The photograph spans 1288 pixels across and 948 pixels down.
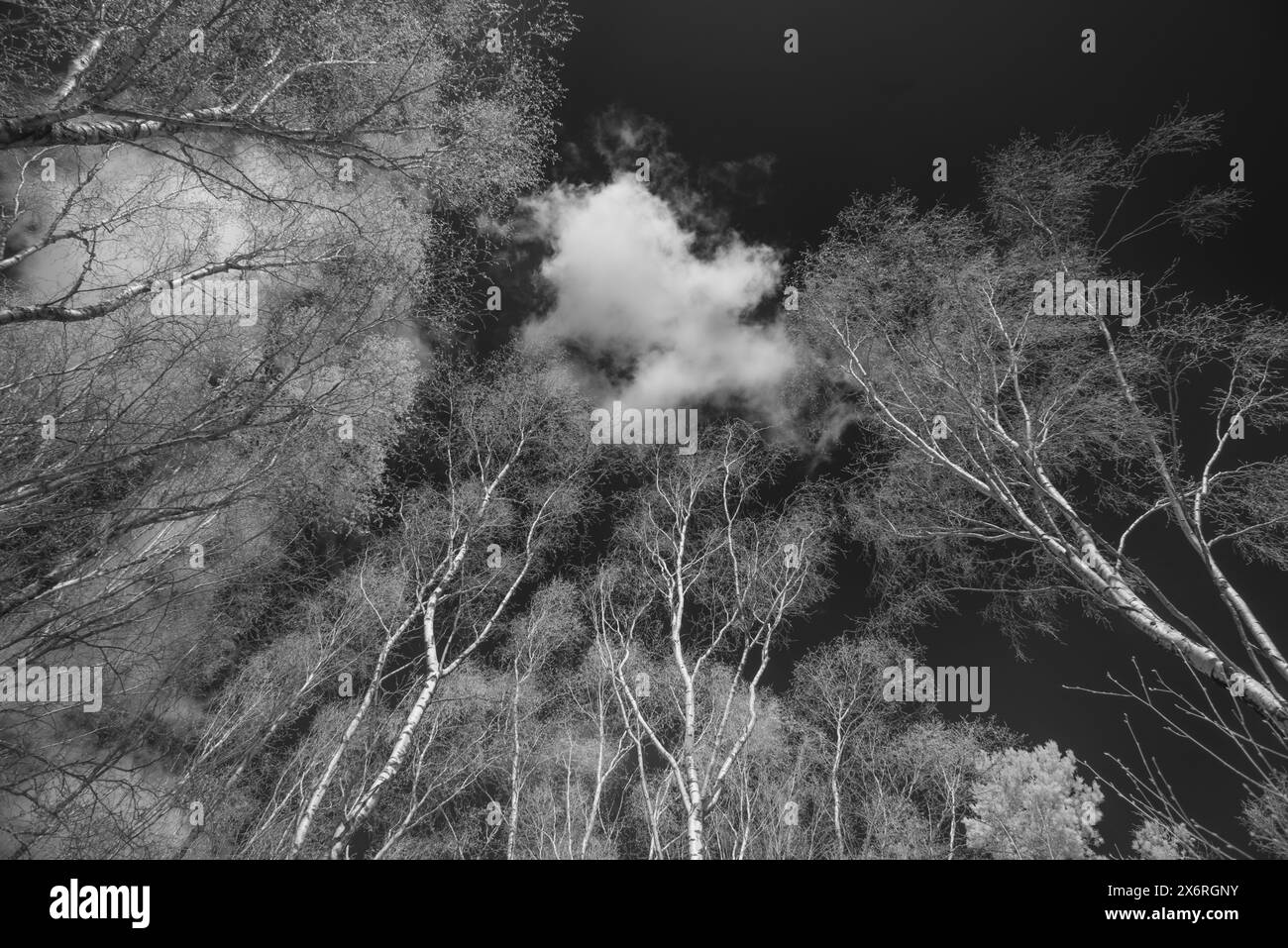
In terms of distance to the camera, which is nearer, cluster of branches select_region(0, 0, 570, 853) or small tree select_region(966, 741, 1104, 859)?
cluster of branches select_region(0, 0, 570, 853)

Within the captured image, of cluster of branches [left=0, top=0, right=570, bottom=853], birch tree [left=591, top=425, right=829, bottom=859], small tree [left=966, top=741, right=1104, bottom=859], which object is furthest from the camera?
small tree [left=966, top=741, right=1104, bottom=859]

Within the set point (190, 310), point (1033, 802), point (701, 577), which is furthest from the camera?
point (1033, 802)

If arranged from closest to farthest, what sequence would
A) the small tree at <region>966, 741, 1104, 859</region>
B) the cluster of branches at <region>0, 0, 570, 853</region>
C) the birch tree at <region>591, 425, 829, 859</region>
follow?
the cluster of branches at <region>0, 0, 570, 853</region>
the birch tree at <region>591, 425, 829, 859</region>
the small tree at <region>966, 741, 1104, 859</region>

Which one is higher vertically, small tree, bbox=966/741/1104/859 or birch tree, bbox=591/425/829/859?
birch tree, bbox=591/425/829/859

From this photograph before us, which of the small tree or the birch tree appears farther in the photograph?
the small tree

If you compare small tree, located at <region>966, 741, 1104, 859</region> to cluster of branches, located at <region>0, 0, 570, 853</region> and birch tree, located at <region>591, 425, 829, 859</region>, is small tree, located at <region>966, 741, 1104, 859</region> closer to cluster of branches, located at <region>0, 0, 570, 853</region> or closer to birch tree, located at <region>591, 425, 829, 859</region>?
birch tree, located at <region>591, 425, 829, 859</region>

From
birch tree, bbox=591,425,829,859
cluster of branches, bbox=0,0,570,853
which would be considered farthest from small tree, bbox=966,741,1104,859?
cluster of branches, bbox=0,0,570,853

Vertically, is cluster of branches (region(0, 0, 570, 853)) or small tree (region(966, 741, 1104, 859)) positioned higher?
cluster of branches (region(0, 0, 570, 853))

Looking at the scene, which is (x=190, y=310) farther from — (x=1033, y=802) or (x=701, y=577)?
(x=1033, y=802)

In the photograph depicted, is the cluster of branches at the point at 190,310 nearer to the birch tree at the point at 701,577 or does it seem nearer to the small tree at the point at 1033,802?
the birch tree at the point at 701,577

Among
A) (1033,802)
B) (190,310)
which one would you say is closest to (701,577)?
(190,310)
